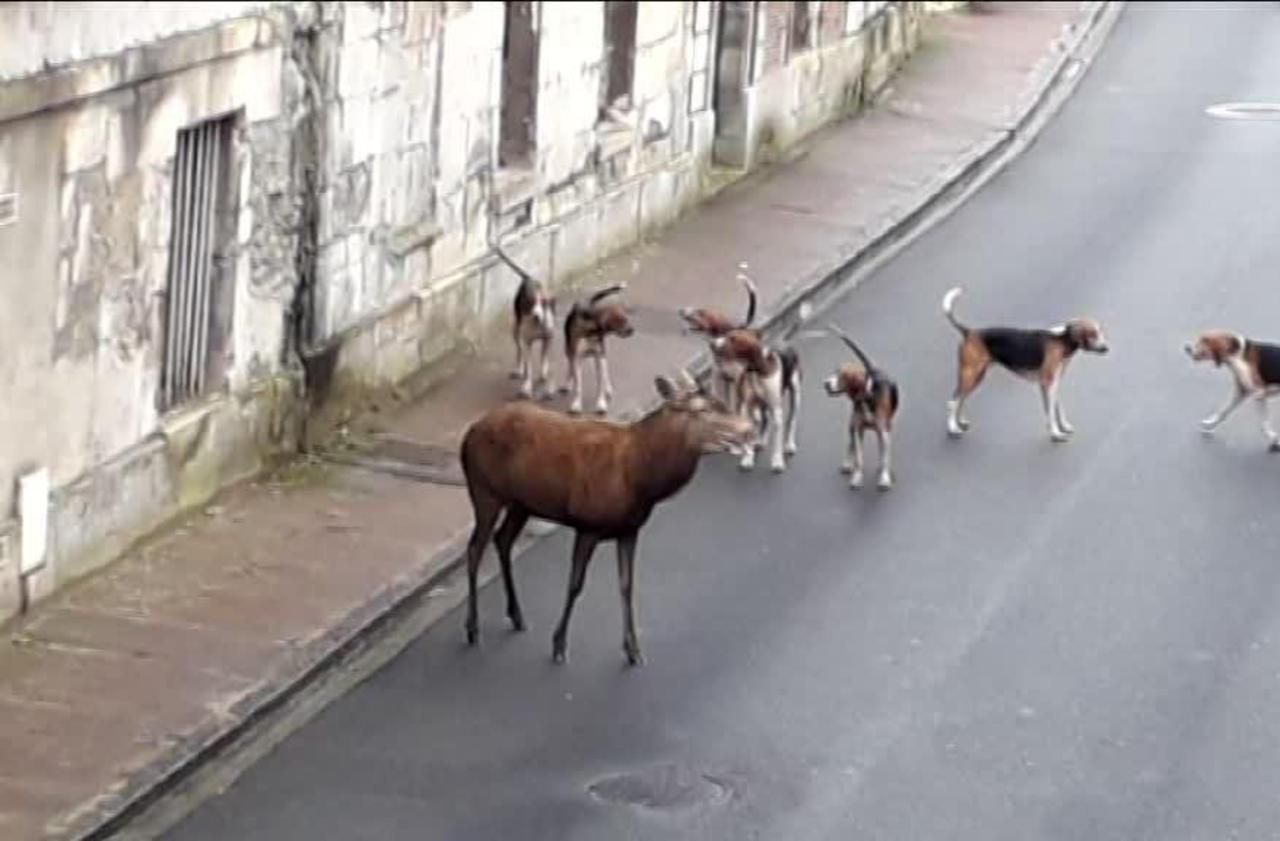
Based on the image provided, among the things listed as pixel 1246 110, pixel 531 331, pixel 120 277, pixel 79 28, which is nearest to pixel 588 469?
pixel 120 277

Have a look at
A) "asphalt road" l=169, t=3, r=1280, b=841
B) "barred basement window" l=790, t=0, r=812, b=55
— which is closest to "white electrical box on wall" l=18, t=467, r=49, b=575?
"asphalt road" l=169, t=3, r=1280, b=841

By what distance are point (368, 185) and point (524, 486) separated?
4.79 meters

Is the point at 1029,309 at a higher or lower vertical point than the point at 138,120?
lower

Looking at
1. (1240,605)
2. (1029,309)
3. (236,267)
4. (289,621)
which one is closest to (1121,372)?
(1029,309)

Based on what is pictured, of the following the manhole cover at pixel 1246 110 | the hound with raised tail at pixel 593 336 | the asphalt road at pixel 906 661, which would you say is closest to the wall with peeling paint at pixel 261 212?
the hound with raised tail at pixel 593 336

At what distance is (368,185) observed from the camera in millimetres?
18266

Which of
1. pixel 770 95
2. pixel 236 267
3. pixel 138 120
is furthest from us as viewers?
pixel 770 95

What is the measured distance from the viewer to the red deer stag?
13.5m

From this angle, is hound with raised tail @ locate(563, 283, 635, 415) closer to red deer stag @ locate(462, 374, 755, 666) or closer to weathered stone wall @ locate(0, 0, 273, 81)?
weathered stone wall @ locate(0, 0, 273, 81)

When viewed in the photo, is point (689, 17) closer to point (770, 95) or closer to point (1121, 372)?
point (770, 95)

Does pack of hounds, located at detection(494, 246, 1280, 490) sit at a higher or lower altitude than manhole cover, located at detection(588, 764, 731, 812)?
lower

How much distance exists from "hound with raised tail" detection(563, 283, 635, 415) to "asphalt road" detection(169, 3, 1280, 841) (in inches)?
52.5

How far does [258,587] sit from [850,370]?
4.26 meters

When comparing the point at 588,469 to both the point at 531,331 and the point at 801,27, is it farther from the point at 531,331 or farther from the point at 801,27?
the point at 801,27
